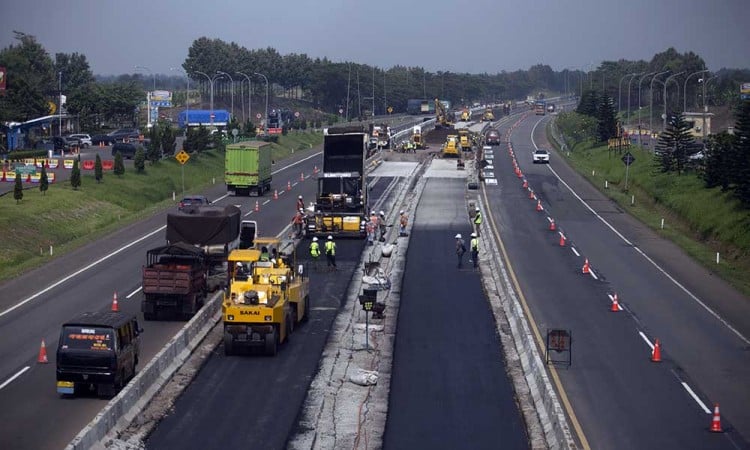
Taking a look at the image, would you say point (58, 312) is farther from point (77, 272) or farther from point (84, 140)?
point (84, 140)

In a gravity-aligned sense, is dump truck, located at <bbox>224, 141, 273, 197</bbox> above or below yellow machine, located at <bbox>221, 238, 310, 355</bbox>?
above

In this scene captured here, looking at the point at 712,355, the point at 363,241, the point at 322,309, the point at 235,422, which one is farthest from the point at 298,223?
the point at 235,422

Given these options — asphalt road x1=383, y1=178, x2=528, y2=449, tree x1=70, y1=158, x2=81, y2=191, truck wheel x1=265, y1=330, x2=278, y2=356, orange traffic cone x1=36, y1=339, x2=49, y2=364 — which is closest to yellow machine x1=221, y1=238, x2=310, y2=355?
truck wheel x1=265, y1=330, x2=278, y2=356

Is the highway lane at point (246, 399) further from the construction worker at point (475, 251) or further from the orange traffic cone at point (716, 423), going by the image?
the construction worker at point (475, 251)

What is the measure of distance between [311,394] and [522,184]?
54399mm

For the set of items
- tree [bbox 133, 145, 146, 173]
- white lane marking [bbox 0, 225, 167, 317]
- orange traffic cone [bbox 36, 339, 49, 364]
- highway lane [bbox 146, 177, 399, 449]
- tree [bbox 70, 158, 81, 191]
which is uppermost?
tree [bbox 133, 145, 146, 173]

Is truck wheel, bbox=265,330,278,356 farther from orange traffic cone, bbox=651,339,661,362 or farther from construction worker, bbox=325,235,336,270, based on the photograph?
construction worker, bbox=325,235,336,270

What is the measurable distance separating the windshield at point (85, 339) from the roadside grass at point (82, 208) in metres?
18.9

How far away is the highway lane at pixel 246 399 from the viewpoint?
22.9 meters

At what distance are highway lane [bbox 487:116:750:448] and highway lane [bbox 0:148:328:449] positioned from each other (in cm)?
1172

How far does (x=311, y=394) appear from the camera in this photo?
26.4m

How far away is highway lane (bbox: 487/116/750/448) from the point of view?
24375 mm

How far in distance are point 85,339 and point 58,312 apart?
11419mm

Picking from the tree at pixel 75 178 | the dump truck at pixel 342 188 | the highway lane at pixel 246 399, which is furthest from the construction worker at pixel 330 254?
the tree at pixel 75 178
